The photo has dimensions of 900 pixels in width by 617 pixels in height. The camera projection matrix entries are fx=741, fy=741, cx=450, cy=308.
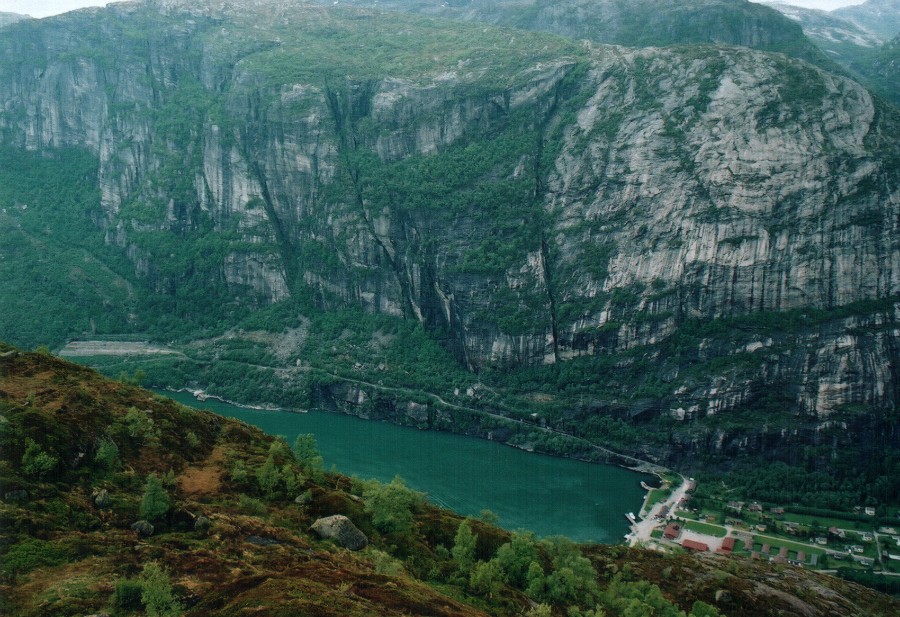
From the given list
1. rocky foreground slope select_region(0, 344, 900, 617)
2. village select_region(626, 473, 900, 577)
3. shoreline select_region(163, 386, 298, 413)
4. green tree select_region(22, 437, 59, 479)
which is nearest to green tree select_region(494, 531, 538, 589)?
rocky foreground slope select_region(0, 344, 900, 617)

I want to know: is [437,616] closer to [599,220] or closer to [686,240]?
[686,240]

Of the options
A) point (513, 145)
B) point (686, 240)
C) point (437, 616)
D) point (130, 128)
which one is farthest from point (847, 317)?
point (130, 128)

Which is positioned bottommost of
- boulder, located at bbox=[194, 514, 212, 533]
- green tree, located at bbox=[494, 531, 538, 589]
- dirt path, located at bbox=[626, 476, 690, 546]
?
dirt path, located at bbox=[626, 476, 690, 546]

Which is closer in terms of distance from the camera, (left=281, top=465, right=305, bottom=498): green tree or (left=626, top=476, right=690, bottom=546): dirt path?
(left=281, top=465, right=305, bottom=498): green tree

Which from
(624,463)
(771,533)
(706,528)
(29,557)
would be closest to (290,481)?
(29,557)

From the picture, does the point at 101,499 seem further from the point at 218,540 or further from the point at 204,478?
the point at 204,478

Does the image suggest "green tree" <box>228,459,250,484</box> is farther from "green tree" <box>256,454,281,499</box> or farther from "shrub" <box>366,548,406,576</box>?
"shrub" <box>366,548,406,576</box>

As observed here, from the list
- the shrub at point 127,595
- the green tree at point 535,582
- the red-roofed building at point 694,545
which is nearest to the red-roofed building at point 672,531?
the red-roofed building at point 694,545
